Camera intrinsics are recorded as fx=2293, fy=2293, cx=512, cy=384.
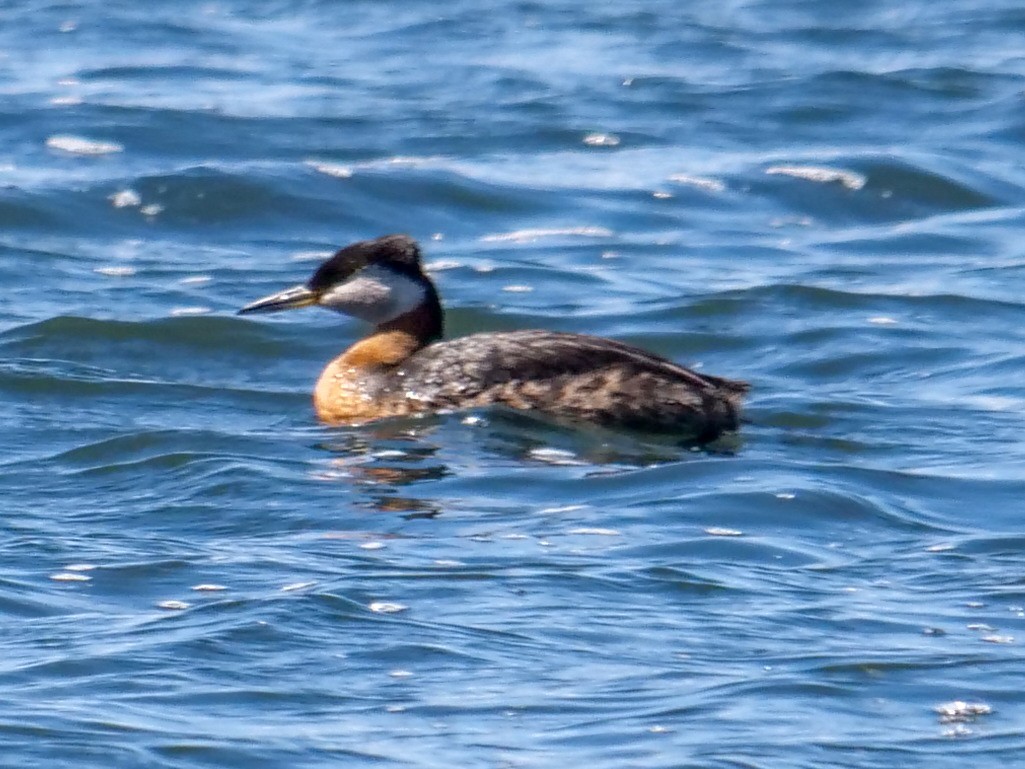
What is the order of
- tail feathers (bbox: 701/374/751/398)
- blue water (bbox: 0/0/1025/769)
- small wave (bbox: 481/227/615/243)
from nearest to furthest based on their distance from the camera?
blue water (bbox: 0/0/1025/769) < tail feathers (bbox: 701/374/751/398) < small wave (bbox: 481/227/615/243)

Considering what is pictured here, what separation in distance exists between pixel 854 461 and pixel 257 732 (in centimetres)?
428

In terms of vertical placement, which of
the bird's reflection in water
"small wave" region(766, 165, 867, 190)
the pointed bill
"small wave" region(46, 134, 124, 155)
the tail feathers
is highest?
"small wave" region(46, 134, 124, 155)

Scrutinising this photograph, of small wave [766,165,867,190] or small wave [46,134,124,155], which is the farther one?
small wave [46,134,124,155]

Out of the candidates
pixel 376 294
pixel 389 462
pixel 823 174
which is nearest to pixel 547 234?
pixel 823 174

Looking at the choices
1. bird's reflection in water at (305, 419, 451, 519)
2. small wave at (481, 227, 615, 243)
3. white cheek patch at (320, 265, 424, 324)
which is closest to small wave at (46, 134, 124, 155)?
small wave at (481, 227, 615, 243)

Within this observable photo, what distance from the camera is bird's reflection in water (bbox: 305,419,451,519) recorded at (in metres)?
8.95

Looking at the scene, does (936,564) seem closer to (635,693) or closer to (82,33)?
(635,693)

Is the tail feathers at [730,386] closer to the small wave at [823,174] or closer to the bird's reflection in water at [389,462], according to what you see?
the bird's reflection in water at [389,462]

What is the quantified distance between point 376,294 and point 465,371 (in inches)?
30.8

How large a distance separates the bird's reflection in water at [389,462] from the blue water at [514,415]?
0.13ft

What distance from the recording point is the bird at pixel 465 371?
10352mm

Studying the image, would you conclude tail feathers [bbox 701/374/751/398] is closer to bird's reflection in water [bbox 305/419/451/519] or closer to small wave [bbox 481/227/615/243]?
bird's reflection in water [bbox 305/419/451/519]

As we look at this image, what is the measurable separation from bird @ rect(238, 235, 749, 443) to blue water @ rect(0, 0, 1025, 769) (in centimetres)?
18

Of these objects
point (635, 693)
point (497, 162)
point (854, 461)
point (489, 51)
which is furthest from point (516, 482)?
point (489, 51)
